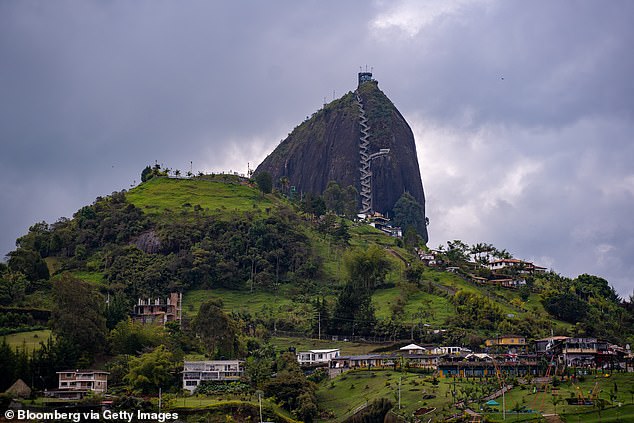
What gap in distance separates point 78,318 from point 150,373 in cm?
1076

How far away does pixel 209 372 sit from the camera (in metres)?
82.2

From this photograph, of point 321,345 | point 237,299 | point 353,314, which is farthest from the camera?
point 237,299

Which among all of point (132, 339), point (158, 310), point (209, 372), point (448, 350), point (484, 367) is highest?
point (158, 310)

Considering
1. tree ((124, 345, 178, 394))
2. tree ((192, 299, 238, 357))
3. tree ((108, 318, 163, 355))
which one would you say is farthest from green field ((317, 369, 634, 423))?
tree ((108, 318, 163, 355))

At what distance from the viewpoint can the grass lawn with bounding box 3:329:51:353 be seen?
85.1 metres

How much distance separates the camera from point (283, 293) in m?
118

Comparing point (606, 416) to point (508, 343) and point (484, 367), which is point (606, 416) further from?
point (508, 343)

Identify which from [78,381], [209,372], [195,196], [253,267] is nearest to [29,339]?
[78,381]

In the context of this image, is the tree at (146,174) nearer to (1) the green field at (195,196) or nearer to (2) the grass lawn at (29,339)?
(1) the green field at (195,196)

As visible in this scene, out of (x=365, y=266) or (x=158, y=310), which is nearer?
(x=158, y=310)

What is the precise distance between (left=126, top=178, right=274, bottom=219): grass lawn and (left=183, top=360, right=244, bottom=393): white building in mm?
56003

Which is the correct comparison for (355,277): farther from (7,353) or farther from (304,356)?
(7,353)

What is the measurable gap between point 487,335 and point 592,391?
32481 millimetres

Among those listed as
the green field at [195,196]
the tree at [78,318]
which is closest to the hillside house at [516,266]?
the green field at [195,196]
